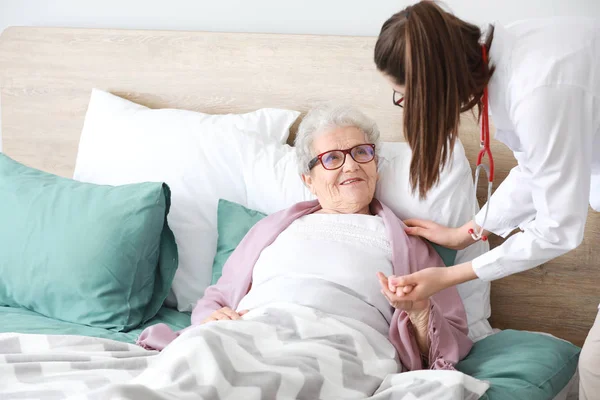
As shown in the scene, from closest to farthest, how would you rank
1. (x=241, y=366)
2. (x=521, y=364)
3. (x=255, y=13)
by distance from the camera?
(x=241, y=366)
(x=521, y=364)
(x=255, y=13)

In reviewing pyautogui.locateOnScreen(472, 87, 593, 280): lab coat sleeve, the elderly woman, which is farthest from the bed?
pyautogui.locateOnScreen(472, 87, 593, 280): lab coat sleeve

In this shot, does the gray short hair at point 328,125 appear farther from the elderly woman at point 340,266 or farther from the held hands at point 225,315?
the held hands at point 225,315

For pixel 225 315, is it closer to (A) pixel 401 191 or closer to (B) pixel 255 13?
(A) pixel 401 191

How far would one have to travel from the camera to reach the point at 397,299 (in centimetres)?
166

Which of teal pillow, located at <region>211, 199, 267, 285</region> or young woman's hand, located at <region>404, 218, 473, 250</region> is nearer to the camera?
young woman's hand, located at <region>404, 218, 473, 250</region>

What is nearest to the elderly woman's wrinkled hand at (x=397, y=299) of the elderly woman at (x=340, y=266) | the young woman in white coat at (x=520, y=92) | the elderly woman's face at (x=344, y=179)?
the elderly woman at (x=340, y=266)

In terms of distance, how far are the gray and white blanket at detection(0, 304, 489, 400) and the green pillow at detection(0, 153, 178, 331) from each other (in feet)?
1.01

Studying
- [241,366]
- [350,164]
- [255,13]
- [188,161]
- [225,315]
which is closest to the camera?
[241,366]

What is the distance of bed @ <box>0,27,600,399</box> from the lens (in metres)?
2.01

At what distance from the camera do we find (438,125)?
1381 millimetres

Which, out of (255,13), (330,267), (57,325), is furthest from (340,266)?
(255,13)

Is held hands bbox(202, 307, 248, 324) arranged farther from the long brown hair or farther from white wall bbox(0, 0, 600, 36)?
white wall bbox(0, 0, 600, 36)

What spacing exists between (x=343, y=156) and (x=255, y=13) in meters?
0.71

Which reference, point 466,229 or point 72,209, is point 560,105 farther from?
point 72,209
